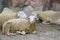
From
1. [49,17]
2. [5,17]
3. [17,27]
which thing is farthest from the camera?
[49,17]

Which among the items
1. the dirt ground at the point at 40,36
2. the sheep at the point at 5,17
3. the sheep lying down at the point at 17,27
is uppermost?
the sheep at the point at 5,17

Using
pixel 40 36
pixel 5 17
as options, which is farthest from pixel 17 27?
pixel 5 17

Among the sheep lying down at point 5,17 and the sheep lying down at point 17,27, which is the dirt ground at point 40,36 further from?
the sheep lying down at point 5,17

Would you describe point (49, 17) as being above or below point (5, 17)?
below

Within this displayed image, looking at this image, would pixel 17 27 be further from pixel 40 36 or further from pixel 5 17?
pixel 5 17

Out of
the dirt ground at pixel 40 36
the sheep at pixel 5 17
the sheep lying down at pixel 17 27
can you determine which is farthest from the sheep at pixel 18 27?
the sheep at pixel 5 17

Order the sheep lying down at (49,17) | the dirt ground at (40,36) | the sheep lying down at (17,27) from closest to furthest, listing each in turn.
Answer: the dirt ground at (40,36)
the sheep lying down at (17,27)
the sheep lying down at (49,17)

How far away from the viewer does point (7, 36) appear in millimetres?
3100

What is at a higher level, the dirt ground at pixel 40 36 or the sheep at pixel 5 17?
the sheep at pixel 5 17

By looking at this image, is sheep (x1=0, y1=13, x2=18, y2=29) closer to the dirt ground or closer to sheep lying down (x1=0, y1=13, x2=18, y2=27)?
sheep lying down (x1=0, y1=13, x2=18, y2=27)

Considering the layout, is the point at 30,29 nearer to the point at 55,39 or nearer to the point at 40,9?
the point at 55,39

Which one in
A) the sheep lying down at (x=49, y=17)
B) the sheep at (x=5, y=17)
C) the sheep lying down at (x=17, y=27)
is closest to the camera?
the sheep lying down at (x=17, y=27)

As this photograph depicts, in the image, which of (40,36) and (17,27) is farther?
(17,27)

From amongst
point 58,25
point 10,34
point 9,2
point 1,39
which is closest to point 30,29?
→ point 10,34
